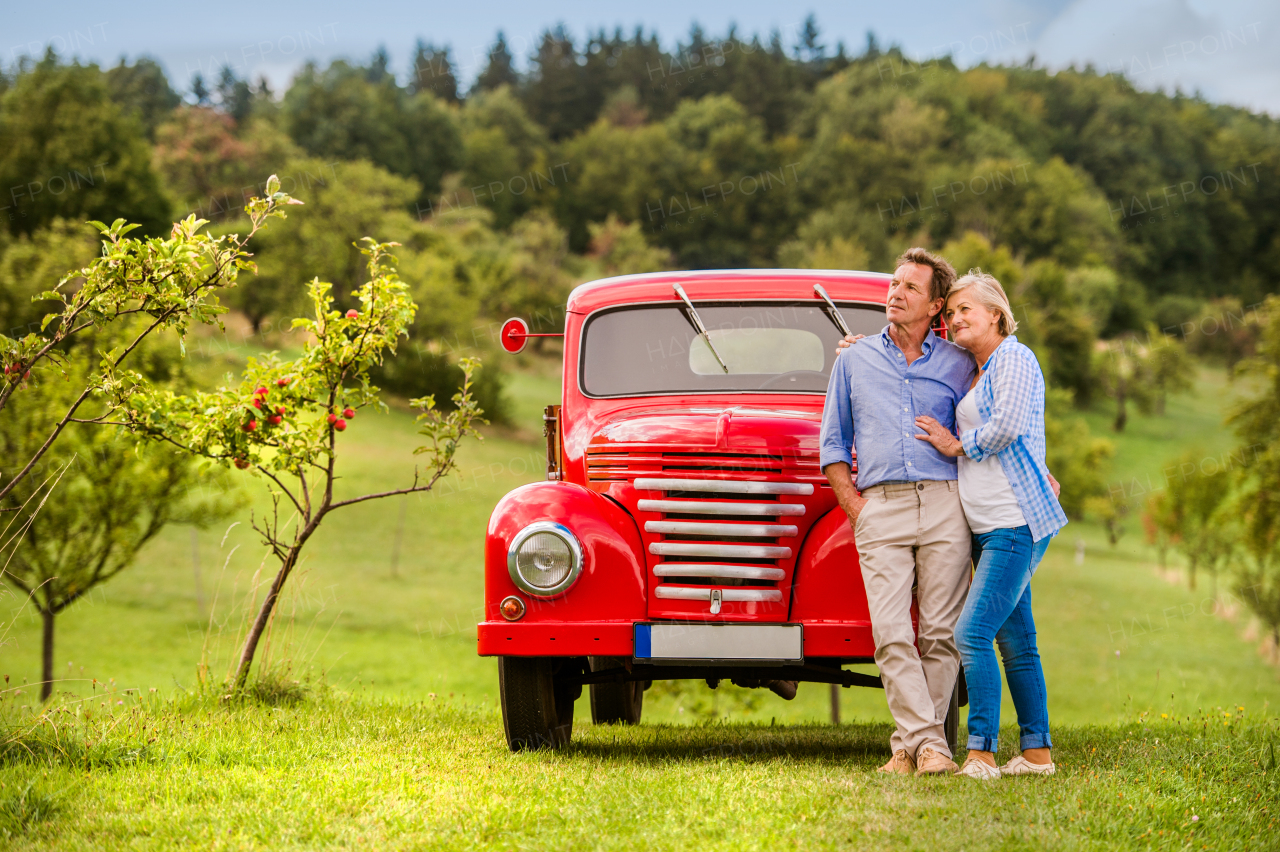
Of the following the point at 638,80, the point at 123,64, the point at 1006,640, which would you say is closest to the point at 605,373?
the point at 1006,640

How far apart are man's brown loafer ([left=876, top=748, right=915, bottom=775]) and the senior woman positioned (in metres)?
0.23

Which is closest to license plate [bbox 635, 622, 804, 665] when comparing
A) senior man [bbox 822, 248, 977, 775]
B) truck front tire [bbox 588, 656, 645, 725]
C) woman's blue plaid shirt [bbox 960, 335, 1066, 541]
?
senior man [bbox 822, 248, 977, 775]

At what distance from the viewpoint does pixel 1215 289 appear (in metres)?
75.6

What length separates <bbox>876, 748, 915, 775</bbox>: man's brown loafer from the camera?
4.68 metres

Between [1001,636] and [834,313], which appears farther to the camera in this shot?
[834,313]

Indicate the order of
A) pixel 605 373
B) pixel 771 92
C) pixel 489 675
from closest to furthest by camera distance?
1. pixel 605 373
2. pixel 489 675
3. pixel 771 92

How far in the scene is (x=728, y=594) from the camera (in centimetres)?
516

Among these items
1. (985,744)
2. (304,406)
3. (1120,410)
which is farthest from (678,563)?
(1120,410)

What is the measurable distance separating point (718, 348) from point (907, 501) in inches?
76.0

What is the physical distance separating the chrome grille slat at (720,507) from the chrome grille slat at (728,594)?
1.22 feet

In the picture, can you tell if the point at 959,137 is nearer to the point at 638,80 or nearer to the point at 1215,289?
the point at 1215,289

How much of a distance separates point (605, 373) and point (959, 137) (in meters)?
75.9

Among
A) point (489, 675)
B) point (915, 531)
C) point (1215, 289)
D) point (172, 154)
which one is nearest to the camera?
point (915, 531)

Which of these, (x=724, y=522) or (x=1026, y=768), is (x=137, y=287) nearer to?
(x=724, y=522)
